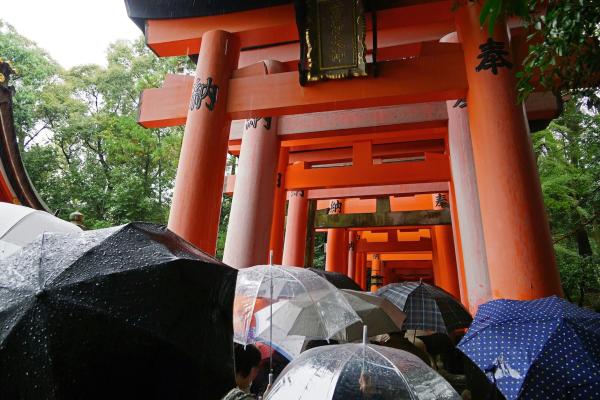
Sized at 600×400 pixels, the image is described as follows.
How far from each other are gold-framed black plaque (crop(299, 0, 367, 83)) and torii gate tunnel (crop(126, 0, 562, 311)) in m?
0.02

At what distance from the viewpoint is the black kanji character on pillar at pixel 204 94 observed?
616 cm

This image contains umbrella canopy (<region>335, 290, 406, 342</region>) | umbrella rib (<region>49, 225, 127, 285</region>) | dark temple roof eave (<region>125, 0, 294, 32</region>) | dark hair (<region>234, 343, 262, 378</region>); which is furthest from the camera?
dark temple roof eave (<region>125, 0, 294, 32</region>)

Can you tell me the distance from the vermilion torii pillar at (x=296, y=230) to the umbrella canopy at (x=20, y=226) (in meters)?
8.25

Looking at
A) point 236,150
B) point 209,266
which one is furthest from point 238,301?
point 236,150

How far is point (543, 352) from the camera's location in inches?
84.3

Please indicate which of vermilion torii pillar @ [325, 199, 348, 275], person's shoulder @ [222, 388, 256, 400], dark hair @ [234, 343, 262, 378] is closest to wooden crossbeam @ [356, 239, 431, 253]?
vermilion torii pillar @ [325, 199, 348, 275]

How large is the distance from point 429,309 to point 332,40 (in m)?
4.01

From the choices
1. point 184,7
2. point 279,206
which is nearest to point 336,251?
point 279,206

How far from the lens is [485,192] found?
4797mm

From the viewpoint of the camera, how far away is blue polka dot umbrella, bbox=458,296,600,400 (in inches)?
80.7

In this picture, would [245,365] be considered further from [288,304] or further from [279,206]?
[279,206]

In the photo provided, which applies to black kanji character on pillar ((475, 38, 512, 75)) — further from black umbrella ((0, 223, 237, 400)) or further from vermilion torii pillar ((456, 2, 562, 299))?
black umbrella ((0, 223, 237, 400))

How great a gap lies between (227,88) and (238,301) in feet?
13.7

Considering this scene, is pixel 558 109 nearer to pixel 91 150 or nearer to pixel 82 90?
pixel 91 150
